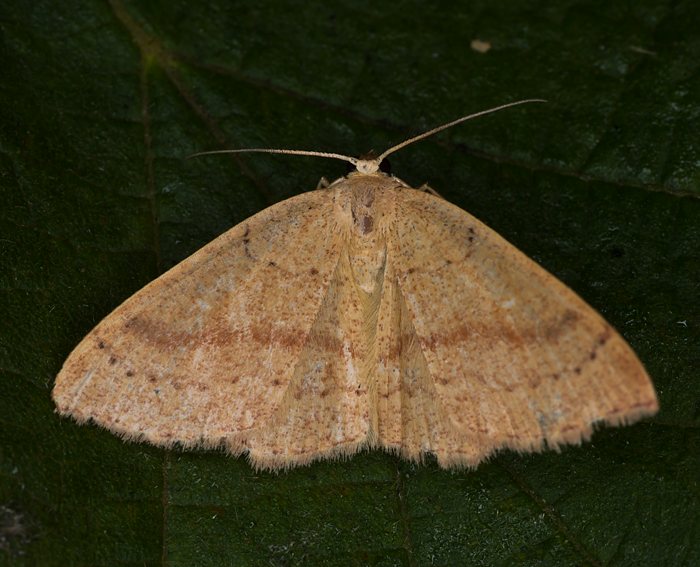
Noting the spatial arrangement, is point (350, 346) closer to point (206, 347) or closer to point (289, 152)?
point (206, 347)

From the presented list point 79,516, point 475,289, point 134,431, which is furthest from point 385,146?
point 79,516

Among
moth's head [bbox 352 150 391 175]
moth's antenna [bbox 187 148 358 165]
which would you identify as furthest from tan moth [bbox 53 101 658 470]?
moth's antenna [bbox 187 148 358 165]

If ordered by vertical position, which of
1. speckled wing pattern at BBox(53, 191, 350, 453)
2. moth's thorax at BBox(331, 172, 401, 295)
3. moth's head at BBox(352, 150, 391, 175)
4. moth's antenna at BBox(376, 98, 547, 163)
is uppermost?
moth's antenna at BBox(376, 98, 547, 163)

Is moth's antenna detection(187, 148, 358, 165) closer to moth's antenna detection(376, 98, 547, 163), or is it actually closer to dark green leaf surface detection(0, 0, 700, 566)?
dark green leaf surface detection(0, 0, 700, 566)

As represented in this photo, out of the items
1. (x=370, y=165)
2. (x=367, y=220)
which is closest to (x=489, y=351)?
(x=367, y=220)

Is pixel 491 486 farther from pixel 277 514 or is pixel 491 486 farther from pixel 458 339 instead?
pixel 277 514

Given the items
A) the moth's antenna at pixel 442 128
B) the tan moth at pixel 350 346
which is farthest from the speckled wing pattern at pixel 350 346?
the moth's antenna at pixel 442 128

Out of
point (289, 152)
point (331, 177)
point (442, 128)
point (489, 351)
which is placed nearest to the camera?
point (489, 351)
